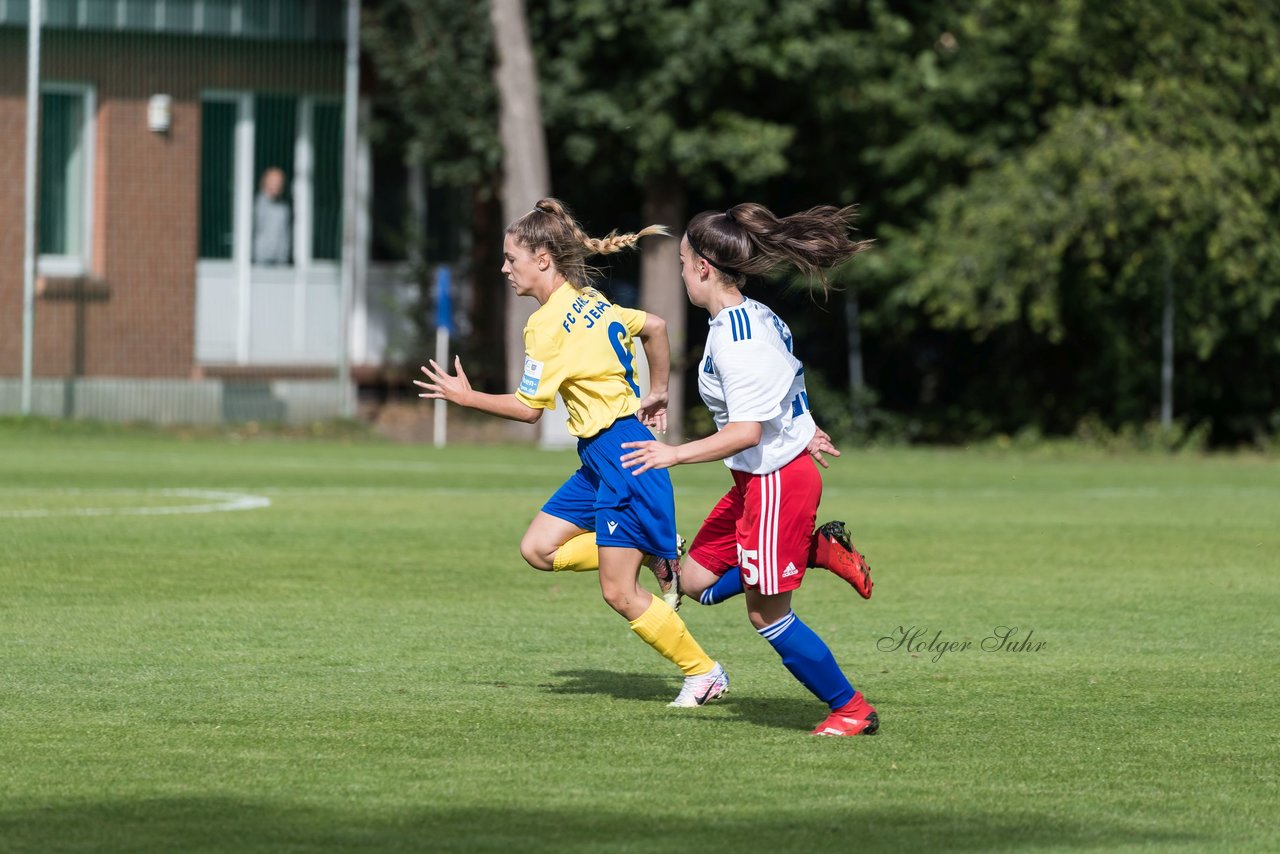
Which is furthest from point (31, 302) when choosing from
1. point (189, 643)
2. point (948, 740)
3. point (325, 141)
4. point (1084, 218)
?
point (948, 740)

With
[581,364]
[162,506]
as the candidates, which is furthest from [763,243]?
[162,506]

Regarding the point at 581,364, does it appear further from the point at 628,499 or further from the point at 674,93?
the point at 674,93

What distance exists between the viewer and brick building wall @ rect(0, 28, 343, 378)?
92.6ft

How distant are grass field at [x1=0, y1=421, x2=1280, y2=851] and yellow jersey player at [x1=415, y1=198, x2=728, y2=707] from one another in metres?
0.37

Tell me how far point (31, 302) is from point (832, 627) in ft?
64.2

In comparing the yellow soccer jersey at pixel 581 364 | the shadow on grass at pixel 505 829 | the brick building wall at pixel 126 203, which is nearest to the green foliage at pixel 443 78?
the brick building wall at pixel 126 203

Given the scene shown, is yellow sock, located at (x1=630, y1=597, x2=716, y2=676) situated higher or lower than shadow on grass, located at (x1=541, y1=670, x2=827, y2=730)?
higher

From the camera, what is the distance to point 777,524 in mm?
7145

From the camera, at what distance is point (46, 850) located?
529 cm

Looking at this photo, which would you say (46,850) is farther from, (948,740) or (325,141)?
(325,141)

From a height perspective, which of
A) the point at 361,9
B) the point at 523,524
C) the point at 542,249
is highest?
the point at 361,9

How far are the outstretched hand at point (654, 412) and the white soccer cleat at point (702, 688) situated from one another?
3.19 ft

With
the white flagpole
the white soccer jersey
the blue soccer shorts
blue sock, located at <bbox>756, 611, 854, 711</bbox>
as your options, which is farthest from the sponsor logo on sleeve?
the white flagpole

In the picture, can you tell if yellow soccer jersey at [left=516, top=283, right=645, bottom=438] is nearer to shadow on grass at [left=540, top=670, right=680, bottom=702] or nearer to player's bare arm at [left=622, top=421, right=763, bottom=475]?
player's bare arm at [left=622, top=421, right=763, bottom=475]
